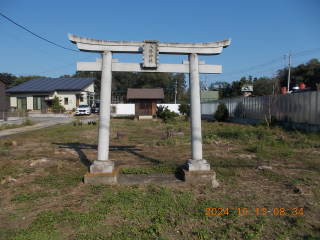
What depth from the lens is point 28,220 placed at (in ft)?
13.2

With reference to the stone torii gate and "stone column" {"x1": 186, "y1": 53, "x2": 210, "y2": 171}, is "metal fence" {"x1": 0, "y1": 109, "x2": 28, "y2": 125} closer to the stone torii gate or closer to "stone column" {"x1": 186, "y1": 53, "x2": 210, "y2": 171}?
the stone torii gate

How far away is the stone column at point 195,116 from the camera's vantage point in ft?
19.5

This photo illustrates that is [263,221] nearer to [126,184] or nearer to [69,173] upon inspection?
[126,184]

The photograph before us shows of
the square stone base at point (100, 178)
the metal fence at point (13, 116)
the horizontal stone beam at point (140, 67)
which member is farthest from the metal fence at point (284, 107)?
the metal fence at point (13, 116)

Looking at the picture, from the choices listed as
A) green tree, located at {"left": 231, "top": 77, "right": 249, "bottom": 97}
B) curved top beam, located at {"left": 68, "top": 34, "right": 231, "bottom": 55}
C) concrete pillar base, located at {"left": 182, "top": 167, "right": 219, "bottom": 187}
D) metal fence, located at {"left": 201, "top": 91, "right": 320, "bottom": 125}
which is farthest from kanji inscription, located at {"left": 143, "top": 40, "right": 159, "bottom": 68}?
green tree, located at {"left": 231, "top": 77, "right": 249, "bottom": 97}

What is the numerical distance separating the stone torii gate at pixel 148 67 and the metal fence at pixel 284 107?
10.0m

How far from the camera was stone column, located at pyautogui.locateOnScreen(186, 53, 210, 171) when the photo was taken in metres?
5.96

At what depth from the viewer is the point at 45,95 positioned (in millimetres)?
36031

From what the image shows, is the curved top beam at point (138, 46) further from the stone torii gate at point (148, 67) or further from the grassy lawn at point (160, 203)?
the grassy lawn at point (160, 203)

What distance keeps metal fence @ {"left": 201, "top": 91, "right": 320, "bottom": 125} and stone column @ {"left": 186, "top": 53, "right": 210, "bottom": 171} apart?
33.3ft

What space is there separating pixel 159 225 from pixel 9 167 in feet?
16.1

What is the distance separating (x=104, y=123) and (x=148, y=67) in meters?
1.67

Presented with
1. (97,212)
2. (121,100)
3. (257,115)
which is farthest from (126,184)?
(121,100)

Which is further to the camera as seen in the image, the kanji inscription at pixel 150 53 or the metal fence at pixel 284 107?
the metal fence at pixel 284 107
